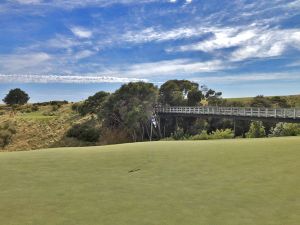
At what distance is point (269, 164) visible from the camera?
10.2m

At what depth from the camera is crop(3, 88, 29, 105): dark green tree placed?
345ft

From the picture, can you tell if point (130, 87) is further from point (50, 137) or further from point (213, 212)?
point (213, 212)

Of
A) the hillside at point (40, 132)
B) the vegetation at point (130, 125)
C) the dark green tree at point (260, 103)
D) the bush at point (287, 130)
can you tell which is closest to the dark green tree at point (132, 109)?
the vegetation at point (130, 125)

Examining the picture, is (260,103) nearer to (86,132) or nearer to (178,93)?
(178,93)

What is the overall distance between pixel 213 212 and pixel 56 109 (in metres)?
84.9

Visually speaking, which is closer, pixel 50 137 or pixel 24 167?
pixel 24 167

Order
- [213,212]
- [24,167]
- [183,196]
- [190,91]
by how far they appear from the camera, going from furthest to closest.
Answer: [190,91], [24,167], [183,196], [213,212]

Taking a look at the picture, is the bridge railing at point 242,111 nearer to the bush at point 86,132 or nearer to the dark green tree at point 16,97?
the bush at point 86,132

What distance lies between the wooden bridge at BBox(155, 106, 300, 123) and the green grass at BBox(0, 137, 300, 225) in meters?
19.7

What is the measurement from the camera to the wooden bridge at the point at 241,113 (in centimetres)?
3154

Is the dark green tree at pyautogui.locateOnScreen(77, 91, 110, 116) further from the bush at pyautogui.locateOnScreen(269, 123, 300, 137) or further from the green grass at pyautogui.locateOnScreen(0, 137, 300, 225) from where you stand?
the green grass at pyautogui.locateOnScreen(0, 137, 300, 225)

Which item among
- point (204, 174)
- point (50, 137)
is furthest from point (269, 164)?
point (50, 137)

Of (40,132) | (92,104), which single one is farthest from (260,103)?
(40,132)

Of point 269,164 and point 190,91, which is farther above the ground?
point 190,91
